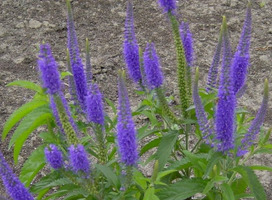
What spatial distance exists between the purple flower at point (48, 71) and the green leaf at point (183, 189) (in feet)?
2.90

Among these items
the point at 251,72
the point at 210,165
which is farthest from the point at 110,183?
the point at 251,72

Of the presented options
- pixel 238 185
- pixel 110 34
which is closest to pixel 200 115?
pixel 238 185

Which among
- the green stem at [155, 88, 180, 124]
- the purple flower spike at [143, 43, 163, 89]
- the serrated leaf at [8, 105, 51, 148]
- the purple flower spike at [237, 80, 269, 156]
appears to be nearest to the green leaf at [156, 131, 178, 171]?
the green stem at [155, 88, 180, 124]

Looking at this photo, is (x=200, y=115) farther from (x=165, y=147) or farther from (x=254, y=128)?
(x=165, y=147)

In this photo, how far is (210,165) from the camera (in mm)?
2449

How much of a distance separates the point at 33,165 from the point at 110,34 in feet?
12.9

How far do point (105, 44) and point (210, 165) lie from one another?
414 cm

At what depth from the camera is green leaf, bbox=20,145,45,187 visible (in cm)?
281

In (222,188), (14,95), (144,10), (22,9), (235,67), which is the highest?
(22,9)

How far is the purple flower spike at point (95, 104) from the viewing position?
2.40 meters

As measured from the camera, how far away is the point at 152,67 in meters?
2.64

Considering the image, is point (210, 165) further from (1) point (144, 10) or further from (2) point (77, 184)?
(1) point (144, 10)

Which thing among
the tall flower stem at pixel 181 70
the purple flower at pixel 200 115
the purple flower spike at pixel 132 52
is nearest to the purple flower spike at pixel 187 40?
the tall flower stem at pixel 181 70

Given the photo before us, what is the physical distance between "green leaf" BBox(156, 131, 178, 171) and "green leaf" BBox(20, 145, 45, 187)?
0.67m
